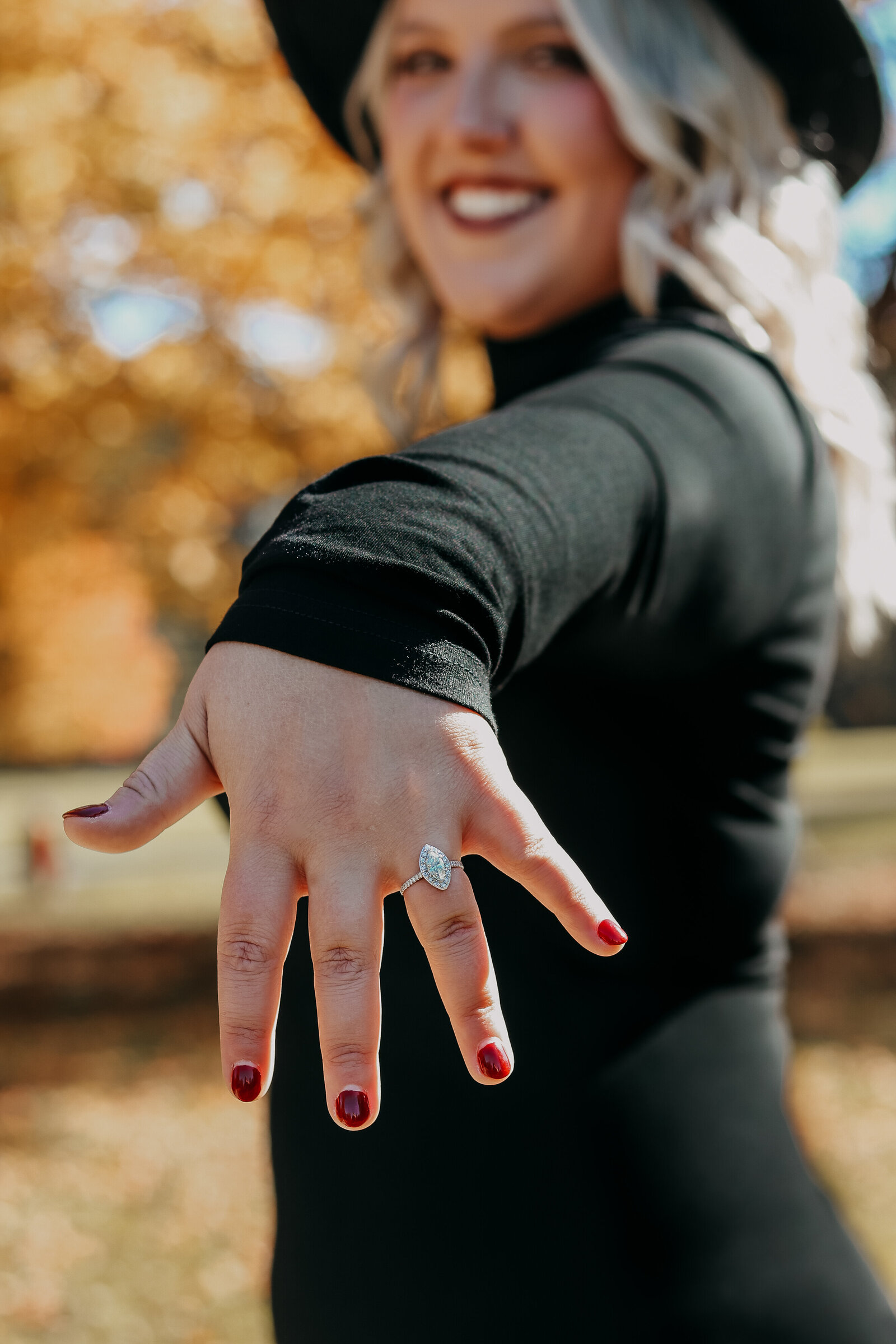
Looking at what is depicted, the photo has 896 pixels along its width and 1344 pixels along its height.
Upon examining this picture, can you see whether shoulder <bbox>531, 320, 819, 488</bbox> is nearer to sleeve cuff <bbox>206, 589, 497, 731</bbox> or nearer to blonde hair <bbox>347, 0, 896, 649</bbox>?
blonde hair <bbox>347, 0, 896, 649</bbox>

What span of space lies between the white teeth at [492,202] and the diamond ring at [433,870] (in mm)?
1156

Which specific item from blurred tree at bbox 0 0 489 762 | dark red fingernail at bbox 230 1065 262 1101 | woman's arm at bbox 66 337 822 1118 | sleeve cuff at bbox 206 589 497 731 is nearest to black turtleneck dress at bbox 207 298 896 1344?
woman's arm at bbox 66 337 822 1118

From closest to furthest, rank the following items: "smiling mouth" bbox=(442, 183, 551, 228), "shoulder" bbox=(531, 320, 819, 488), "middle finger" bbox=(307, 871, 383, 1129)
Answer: "middle finger" bbox=(307, 871, 383, 1129), "shoulder" bbox=(531, 320, 819, 488), "smiling mouth" bbox=(442, 183, 551, 228)

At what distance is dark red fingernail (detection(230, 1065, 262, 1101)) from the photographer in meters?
0.67

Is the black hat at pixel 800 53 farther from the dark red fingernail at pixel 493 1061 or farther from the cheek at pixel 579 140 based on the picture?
the dark red fingernail at pixel 493 1061

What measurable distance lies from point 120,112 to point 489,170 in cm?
406

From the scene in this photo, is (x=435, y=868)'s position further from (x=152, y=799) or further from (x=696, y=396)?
(x=696, y=396)

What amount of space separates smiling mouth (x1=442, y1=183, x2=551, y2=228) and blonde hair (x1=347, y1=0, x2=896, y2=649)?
14cm

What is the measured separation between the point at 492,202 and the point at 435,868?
1183 mm

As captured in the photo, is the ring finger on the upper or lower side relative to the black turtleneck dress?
upper

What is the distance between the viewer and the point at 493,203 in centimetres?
158

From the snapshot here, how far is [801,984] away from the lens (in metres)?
7.62

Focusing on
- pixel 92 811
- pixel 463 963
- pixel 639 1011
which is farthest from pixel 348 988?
pixel 639 1011

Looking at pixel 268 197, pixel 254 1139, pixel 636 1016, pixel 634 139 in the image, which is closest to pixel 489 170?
pixel 634 139
